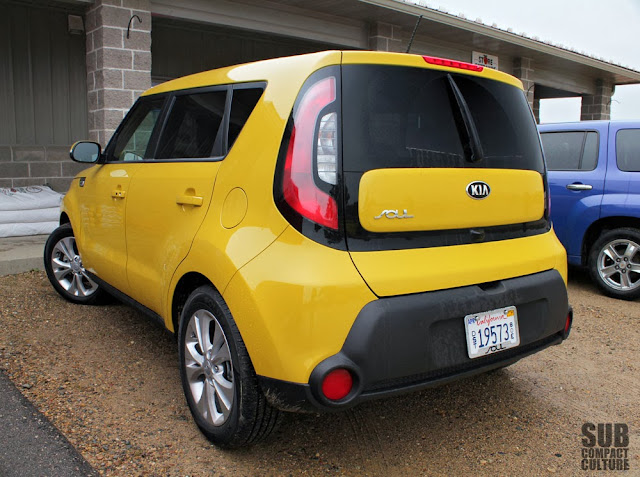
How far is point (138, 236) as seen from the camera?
3.30 m

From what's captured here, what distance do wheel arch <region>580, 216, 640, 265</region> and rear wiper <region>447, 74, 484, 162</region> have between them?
147 inches

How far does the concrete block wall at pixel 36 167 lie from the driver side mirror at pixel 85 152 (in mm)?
5082

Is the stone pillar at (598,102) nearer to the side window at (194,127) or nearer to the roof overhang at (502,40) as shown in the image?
the roof overhang at (502,40)

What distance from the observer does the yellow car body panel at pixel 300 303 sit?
212cm

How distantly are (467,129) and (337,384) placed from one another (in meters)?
1.22

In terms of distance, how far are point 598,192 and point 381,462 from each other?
4.18 meters

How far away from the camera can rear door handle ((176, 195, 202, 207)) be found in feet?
8.91

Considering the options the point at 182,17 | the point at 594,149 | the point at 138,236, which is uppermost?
the point at 182,17

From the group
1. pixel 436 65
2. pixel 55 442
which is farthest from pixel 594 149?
pixel 55 442

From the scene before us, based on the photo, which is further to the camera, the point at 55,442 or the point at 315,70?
the point at 55,442

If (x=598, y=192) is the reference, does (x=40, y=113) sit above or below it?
above

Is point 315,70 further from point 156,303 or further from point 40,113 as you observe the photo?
point 40,113

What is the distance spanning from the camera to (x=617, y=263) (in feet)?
18.3

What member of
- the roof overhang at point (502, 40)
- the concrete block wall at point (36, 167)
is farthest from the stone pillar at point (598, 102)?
the concrete block wall at point (36, 167)
